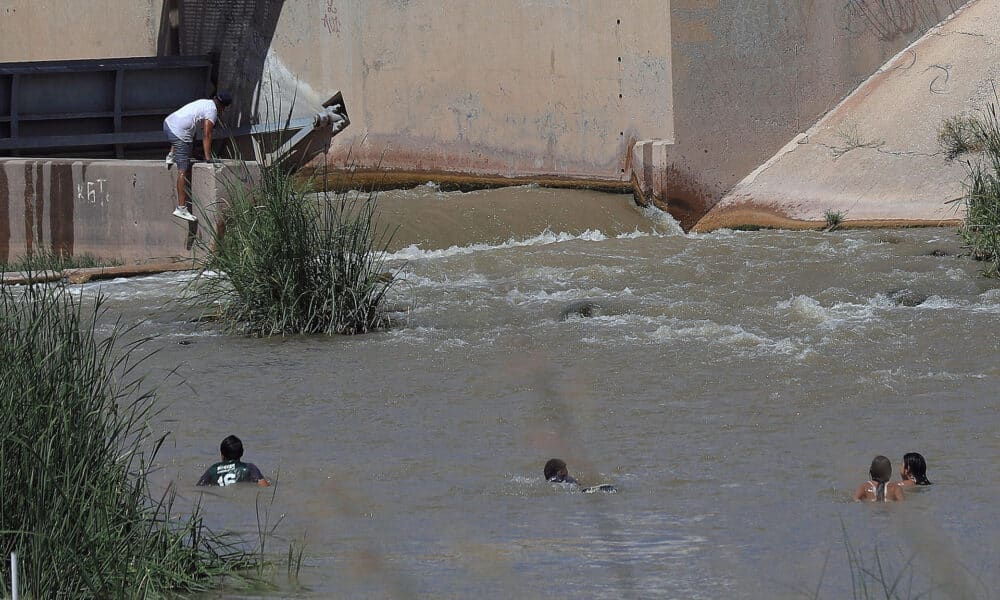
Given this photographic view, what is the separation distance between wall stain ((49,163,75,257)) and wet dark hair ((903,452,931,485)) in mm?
9742

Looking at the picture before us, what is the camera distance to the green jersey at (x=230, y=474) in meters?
7.19

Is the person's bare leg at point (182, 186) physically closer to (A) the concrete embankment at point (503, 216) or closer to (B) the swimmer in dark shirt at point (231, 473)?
(A) the concrete embankment at point (503, 216)

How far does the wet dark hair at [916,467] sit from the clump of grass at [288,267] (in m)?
4.93

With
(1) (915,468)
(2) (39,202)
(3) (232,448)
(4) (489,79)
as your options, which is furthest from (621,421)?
(4) (489,79)

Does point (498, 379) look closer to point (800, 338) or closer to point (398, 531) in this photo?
point (800, 338)

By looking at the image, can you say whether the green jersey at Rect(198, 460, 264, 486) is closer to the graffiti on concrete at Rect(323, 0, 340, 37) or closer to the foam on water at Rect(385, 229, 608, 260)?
the foam on water at Rect(385, 229, 608, 260)

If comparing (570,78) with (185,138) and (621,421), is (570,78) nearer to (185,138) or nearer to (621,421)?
(185,138)

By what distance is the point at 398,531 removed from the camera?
6.46 meters

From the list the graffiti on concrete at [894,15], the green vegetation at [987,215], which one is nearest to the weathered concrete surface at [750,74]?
the graffiti on concrete at [894,15]

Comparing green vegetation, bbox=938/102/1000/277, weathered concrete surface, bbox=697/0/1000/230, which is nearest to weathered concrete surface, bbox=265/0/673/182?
weathered concrete surface, bbox=697/0/1000/230

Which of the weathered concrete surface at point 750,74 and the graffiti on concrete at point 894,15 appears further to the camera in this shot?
the graffiti on concrete at point 894,15

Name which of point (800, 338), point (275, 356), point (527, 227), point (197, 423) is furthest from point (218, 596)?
point (527, 227)

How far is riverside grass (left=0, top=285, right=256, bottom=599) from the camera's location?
4.68 metres

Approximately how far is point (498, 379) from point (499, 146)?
8969mm
